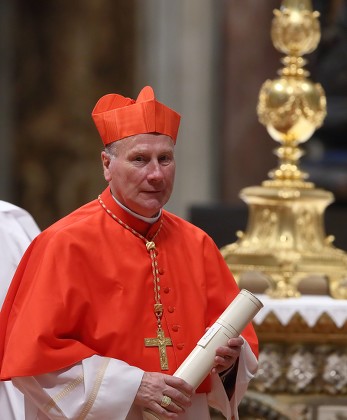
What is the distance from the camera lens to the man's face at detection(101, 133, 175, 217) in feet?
17.7

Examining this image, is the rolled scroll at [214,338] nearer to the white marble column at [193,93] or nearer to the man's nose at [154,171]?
the man's nose at [154,171]

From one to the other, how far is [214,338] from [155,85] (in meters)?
7.36

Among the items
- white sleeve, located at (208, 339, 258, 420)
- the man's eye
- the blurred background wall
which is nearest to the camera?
the man's eye

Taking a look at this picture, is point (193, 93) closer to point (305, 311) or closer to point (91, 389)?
point (305, 311)

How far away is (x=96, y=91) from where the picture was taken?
1334 centimetres

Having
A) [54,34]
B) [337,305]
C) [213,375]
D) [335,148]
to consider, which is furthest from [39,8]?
[213,375]

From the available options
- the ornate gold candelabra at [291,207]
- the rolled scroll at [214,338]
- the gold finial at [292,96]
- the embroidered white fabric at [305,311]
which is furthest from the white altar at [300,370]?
the rolled scroll at [214,338]

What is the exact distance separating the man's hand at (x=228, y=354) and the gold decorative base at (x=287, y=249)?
2271 millimetres

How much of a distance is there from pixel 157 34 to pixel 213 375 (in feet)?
24.2

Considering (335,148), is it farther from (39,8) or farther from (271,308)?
(271,308)

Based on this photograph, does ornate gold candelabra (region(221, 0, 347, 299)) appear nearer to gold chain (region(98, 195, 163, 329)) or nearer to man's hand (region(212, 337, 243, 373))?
gold chain (region(98, 195, 163, 329))

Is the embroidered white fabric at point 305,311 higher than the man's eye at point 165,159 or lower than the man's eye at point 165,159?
lower

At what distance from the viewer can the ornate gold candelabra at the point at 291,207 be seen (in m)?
7.82

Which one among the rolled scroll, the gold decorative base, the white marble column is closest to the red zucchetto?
the rolled scroll
